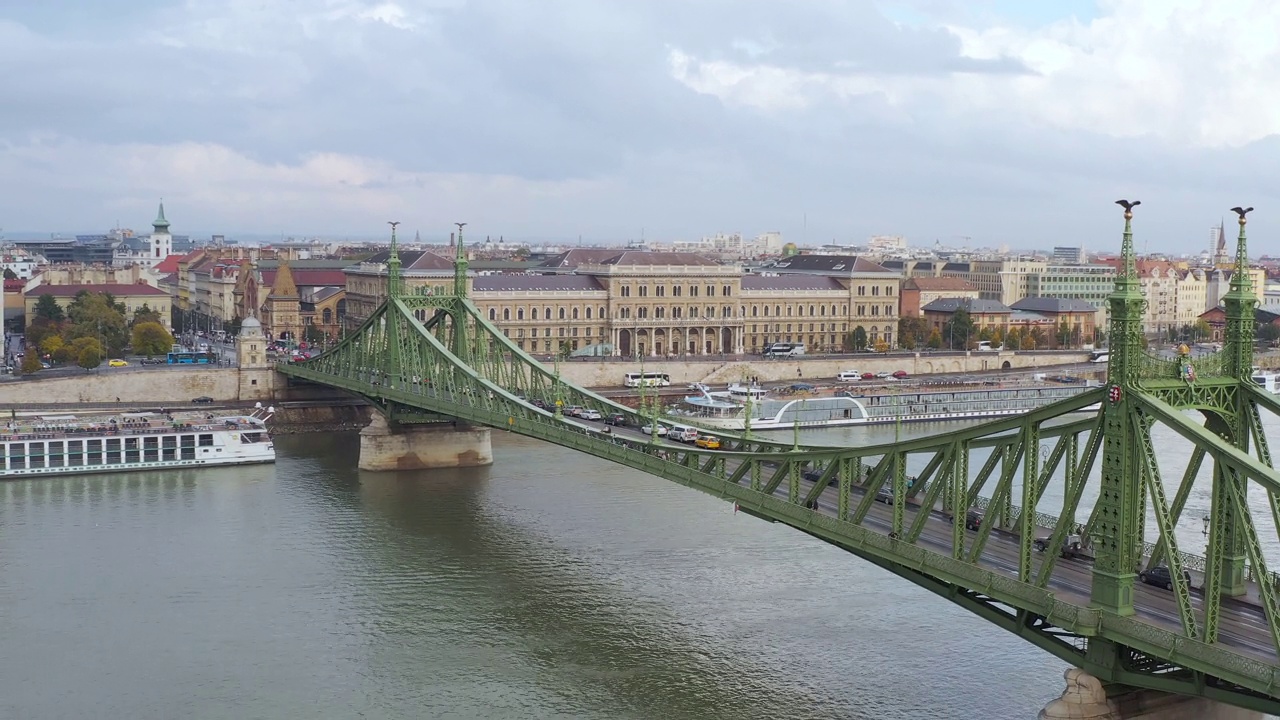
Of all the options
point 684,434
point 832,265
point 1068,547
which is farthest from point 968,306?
point 1068,547

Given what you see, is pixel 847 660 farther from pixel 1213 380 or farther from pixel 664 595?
pixel 1213 380

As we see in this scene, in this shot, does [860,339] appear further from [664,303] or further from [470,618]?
[470,618]

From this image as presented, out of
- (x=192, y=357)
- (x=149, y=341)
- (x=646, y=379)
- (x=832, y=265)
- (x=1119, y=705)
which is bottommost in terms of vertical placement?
(x=646, y=379)

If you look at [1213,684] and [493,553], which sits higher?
Answer: [1213,684]

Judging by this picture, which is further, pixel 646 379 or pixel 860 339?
pixel 860 339

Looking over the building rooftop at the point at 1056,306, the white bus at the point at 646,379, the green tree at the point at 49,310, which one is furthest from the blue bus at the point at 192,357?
the building rooftop at the point at 1056,306

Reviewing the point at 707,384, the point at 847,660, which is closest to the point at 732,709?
the point at 847,660
